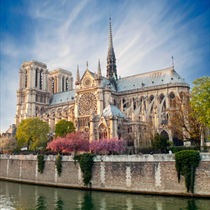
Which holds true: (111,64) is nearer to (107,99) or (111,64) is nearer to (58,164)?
(107,99)

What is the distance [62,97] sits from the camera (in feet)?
272

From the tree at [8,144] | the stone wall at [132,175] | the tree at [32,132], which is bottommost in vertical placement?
the stone wall at [132,175]

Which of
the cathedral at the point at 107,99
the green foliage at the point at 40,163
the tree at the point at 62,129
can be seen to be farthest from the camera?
the tree at the point at 62,129

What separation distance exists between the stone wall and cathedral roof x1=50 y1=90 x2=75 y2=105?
4678 cm

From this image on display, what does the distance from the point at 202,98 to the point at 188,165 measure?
324 inches

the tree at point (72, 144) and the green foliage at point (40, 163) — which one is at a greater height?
the tree at point (72, 144)

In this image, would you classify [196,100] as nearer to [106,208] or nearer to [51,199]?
[106,208]

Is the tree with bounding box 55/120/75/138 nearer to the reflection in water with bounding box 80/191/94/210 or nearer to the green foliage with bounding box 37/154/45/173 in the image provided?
the green foliage with bounding box 37/154/45/173

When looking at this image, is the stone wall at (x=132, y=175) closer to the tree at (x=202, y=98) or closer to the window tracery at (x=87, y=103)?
the tree at (x=202, y=98)

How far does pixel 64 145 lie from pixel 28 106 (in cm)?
4276

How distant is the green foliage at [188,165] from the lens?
75.2ft

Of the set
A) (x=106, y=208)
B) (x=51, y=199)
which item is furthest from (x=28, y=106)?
(x=106, y=208)

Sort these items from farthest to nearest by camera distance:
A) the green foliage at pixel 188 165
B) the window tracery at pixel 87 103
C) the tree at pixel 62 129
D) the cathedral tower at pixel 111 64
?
the cathedral tower at pixel 111 64 → the window tracery at pixel 87 103 → the tree at pixel 62 129 → the green foliage at pixel 188 165

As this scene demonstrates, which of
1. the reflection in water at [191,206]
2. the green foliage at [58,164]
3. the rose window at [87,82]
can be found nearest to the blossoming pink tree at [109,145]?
the green foliage at [58,164]
